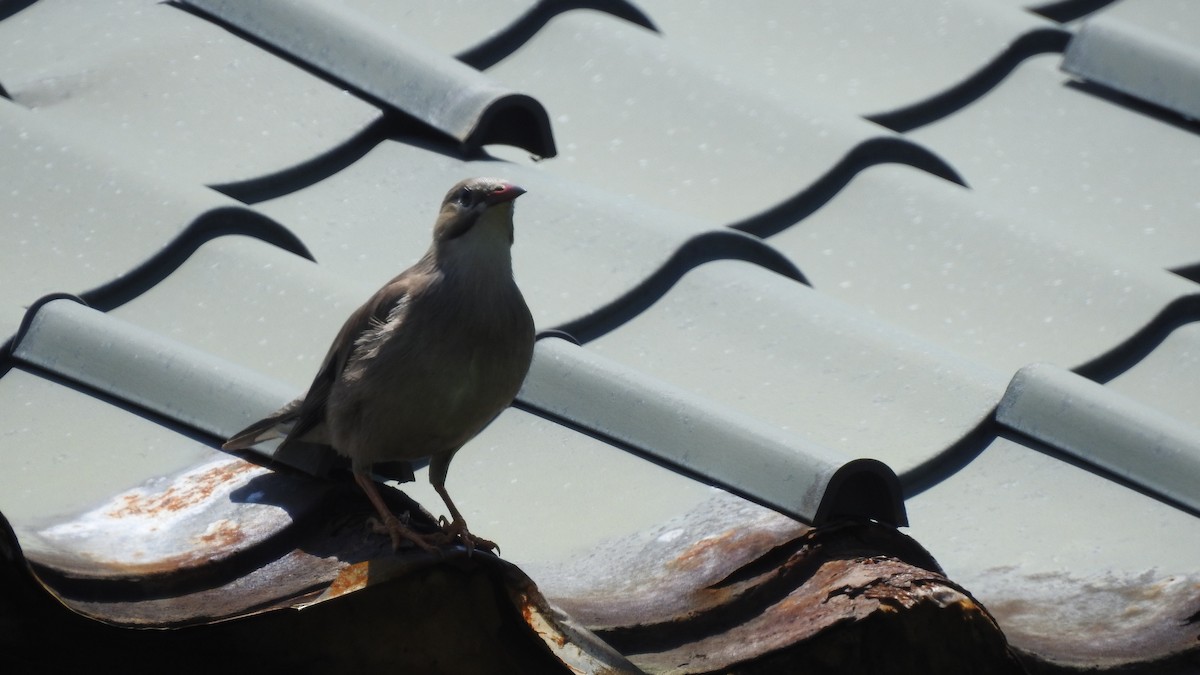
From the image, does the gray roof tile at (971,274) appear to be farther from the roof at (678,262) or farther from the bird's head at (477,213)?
the bird's head at (477,213)

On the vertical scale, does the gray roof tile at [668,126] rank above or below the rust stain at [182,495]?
above

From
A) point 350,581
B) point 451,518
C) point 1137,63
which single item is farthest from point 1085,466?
point 1137,63

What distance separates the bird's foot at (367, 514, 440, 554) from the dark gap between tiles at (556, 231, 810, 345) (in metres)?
1.05

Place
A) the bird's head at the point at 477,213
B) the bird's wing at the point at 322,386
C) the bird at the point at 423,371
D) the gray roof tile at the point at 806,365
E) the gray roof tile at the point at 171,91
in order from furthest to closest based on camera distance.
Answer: the gray roof tile at the point at 171,91 < the gray roof tile at the point at 806,365 < the bird's head at the point at 477,213 < the bird at the point at 423,371 < the bird's wing at the point at 322,386

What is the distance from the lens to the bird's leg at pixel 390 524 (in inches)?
85.1

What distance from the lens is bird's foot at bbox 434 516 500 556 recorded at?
240 centimetres

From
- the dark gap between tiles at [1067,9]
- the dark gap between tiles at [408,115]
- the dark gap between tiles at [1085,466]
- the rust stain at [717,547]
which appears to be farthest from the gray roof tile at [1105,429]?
the dark gap between tiles at [1067,9]

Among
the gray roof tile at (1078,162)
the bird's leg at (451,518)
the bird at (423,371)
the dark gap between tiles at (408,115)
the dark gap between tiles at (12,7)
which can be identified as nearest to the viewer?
the bird's leg at (451,518)

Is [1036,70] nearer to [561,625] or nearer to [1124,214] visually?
[1124,214]

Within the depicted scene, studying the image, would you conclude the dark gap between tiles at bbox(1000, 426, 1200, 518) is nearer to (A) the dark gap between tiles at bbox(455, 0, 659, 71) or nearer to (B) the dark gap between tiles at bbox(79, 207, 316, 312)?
(B) the dark gap between tiles at bbox(79, 207, 316, 312)

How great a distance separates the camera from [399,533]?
7.24 ft

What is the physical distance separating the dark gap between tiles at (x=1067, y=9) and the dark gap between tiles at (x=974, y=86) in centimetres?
38

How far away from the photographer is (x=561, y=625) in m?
2.14

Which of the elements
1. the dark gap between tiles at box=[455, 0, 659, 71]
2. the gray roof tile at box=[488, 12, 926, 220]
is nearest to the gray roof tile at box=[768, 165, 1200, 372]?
the gray roof tile at box=[488, 12, 926, 220]
